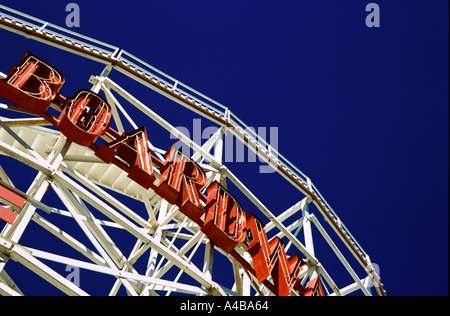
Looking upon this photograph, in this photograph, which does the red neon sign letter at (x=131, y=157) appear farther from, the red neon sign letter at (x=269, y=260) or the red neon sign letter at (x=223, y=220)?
the red neon sign letter at (x=269, y=260)

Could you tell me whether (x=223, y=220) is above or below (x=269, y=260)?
above

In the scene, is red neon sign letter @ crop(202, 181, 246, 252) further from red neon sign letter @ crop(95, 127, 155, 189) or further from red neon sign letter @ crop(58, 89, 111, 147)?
red neon sign letter @ crop(58, 89, 111, 147)

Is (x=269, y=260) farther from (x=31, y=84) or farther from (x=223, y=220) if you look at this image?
(x=31, y=84)

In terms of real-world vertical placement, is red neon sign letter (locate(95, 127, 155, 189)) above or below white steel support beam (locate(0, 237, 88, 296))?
above

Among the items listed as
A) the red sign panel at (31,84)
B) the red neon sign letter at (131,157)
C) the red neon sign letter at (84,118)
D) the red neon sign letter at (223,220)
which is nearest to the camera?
the red sign panel at (31,84)

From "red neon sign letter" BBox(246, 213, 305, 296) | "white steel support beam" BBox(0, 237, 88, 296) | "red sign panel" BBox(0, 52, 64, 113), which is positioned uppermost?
"red sign panel" BBox(0, 52, 64, 113)

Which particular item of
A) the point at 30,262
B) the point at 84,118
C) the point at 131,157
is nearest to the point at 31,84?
the point at 84,118

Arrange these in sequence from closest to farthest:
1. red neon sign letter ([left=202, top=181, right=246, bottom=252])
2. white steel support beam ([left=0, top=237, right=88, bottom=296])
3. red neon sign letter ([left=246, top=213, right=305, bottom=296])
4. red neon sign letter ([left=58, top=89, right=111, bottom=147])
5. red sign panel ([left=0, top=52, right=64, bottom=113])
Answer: white steel support beam ([left=0, top=237, right=88, bottom=296]) → red sign panel ([left=0, top=52, right=64, bottom=113]) → red neon sign letter ([left=58, top=89, right=111, bottom=147]) → red neon sign letter ([left=202, top=181, right=246, bottom=252]) → red neon sign letter ([left=246, top=213, right=305, bottom=296])
